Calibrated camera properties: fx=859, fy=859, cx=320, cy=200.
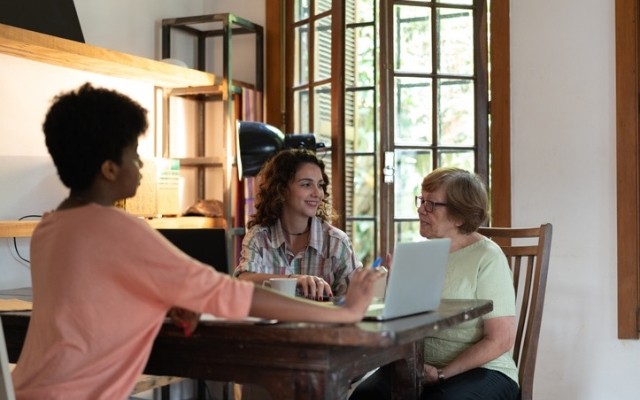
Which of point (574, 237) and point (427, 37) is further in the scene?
point (427, 37)

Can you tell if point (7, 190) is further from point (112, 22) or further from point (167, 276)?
point (167, 276)

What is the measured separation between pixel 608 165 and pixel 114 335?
8.61 feet

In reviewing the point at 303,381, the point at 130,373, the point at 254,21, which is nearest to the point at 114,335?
the point at 130,373

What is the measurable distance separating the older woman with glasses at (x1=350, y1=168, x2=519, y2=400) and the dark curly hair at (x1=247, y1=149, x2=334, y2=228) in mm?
473

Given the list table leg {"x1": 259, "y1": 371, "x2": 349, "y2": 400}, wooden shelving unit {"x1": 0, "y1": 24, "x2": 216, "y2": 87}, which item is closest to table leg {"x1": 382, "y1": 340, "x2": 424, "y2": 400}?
table leg {"x1": 259, "y1": 371, "x2": 349, "y2": 400}

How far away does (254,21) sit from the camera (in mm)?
4438

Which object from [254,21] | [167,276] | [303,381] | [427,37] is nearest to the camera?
[167,276]

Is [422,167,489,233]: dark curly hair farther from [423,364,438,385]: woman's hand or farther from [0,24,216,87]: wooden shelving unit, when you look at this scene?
[0,24,216,87]: wooden shelving unit

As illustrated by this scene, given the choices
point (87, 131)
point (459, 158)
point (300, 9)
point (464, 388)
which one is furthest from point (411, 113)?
point (87, 131)

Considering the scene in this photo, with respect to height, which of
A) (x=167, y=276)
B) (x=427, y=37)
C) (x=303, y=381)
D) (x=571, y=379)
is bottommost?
(x=571, y=379)

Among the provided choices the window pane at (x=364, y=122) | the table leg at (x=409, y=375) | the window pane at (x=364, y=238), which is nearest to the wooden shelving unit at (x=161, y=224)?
the window pane at (x=364, y=238)

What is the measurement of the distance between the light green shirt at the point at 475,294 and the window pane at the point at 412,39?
5.44 ft

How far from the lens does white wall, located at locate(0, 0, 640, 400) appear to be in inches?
140

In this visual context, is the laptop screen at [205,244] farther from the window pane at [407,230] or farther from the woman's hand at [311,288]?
the window pane at [407,230]
